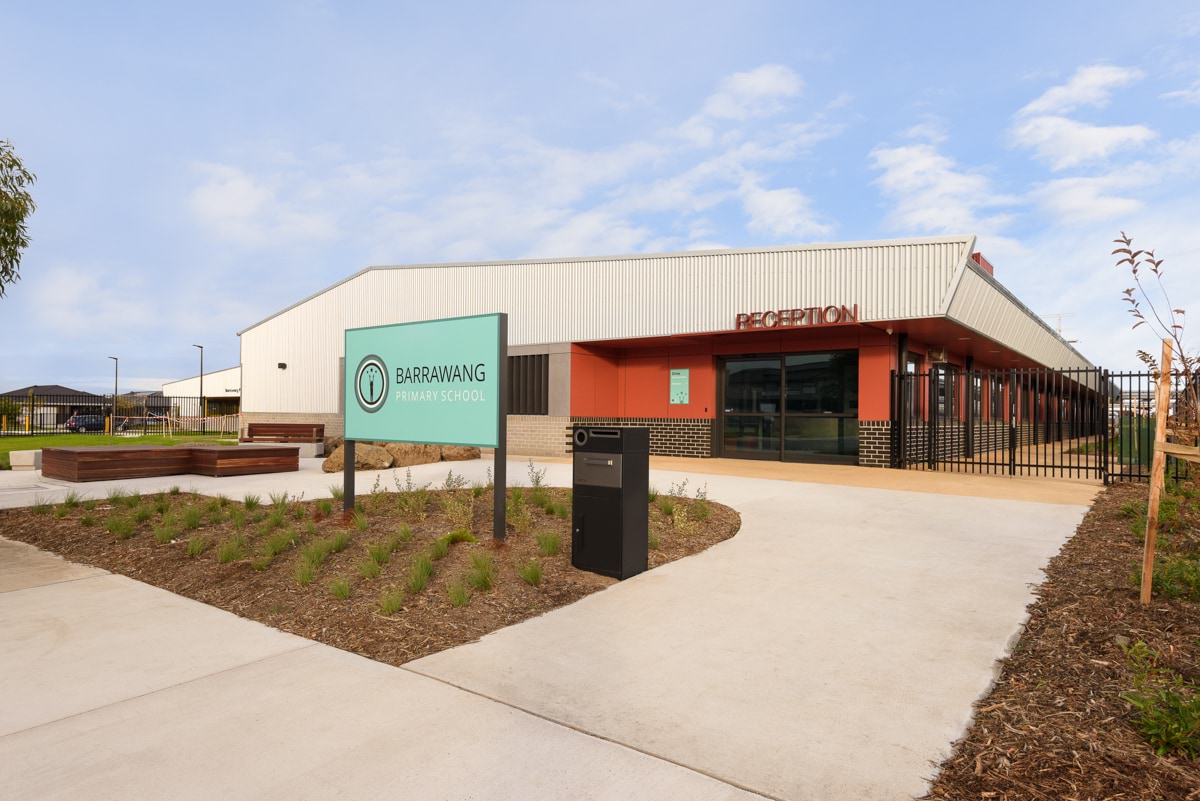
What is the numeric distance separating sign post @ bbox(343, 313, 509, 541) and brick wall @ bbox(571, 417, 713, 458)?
11972mm

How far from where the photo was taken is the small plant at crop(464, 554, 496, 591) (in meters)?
5.45

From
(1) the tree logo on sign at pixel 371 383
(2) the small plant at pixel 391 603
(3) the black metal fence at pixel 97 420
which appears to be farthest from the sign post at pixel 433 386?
(3) the black metal fence at pixel 97 420

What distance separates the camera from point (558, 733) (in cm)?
321

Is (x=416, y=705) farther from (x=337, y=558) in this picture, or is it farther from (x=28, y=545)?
(x=28, y=545)

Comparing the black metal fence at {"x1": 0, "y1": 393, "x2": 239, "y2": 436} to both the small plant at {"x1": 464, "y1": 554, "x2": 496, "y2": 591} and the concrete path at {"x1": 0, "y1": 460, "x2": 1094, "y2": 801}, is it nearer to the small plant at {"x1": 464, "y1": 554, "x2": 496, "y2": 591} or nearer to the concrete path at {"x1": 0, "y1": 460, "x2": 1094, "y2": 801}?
the small plant at {"x1": 464, "y1": 554, "x2": 496, "y2": 591}

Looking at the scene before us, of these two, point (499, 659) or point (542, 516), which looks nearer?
point (499, 659)

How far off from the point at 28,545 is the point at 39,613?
128 inches

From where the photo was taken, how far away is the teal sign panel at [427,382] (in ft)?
23.1

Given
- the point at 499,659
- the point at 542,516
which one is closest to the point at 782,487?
the point at 542,516

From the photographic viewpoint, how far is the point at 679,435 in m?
21.1

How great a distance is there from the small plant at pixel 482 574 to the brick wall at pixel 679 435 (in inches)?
564

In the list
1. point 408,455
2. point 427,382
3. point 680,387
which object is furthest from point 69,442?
point 427,382

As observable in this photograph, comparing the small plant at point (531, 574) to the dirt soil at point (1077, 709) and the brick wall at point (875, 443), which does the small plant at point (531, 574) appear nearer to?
the dirt soil at point (1077, 709)

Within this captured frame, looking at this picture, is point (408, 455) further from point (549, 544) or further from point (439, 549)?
point (549, 544)
